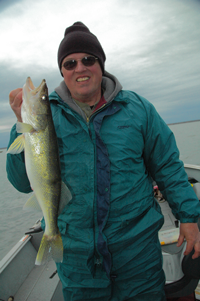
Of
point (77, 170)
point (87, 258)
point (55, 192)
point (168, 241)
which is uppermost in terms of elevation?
point (77, 170)

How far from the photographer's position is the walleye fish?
72.8 inches

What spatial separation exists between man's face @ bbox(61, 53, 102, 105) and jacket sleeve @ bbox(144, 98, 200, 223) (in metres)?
0.68

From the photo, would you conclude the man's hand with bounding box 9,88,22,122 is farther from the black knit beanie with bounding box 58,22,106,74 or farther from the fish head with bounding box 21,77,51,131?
the black knit beanie with bounding box 58,22,106,74

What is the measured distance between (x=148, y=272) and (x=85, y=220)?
3.04ft

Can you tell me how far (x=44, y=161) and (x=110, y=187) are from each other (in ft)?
2.39

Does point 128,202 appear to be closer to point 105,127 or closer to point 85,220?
point 85,220

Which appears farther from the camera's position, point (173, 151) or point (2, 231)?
point (2, 231)

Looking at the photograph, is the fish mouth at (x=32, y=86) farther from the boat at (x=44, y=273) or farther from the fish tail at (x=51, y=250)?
the boat at (x=44, y=273)

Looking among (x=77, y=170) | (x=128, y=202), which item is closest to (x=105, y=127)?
(x=77, y=170)

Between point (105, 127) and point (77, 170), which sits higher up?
point (105, 127)

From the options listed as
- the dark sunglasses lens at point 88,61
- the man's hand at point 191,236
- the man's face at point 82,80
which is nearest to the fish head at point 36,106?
the man's face at point 82,80

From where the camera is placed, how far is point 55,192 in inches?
74.8

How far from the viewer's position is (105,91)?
2.23 m

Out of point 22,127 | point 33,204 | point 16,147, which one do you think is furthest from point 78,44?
point 33,204
